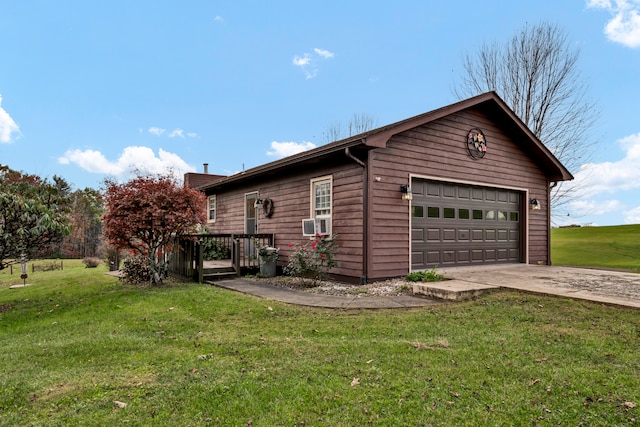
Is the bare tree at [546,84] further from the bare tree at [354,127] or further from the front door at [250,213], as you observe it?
the front door at [250,213]

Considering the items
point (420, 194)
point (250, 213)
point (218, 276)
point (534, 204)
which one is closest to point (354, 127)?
point (250, 213)

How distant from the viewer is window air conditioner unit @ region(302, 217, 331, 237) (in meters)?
8.58

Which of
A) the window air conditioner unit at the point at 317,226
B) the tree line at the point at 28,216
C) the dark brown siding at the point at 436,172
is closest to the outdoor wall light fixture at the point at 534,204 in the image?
the dark brown siding at the point at 436,172

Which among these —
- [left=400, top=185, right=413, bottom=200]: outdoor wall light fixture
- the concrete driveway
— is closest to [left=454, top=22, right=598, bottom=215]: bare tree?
the concrete driveway

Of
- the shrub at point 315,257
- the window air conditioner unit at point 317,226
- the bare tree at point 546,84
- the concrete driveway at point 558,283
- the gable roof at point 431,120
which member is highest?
the bare tree at point 546,84

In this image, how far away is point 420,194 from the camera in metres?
9.01

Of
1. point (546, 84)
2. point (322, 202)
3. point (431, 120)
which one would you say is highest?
point (546, 84)

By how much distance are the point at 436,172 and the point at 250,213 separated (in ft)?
20.1

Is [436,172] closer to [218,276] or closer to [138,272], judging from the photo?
[218,276]

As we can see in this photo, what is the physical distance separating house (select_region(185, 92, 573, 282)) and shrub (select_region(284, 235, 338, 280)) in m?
0.25

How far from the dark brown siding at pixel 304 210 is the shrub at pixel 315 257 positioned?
0.77 ft

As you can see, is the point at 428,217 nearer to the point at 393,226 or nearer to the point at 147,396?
the point at 393,226

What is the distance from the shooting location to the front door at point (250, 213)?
1205 centimetres

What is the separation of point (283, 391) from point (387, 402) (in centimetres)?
75
